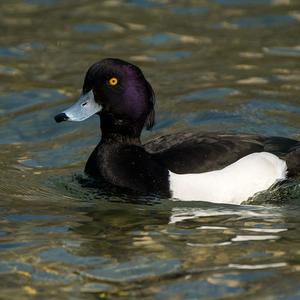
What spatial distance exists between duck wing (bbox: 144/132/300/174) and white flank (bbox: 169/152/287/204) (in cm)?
5

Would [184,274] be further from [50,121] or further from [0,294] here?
[50,121]

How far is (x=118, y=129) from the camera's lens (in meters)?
9.22

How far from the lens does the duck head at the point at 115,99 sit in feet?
29.5

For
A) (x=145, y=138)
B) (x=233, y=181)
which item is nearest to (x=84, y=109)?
(x=233, y=181)

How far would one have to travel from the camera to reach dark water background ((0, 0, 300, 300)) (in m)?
6.70

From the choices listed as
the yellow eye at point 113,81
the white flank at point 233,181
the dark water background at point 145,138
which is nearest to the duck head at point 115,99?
the yellow eye at point 113,81

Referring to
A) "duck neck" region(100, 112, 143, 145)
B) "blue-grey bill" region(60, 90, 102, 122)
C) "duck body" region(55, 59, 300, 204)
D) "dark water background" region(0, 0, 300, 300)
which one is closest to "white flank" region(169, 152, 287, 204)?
"duck body" region(55, 59, 300, 204)

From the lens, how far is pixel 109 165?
896 centimetres

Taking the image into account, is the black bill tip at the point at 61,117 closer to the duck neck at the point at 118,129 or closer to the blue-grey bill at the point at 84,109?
the blue-grey bill at the point at 84,109

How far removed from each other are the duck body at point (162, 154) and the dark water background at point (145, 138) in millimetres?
184

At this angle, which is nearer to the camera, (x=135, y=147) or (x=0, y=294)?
(x=0, y=294)

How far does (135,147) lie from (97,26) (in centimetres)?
595

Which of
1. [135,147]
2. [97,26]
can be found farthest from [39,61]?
[135,147]

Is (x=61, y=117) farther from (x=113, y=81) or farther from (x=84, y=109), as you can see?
(x=113, y=81)
